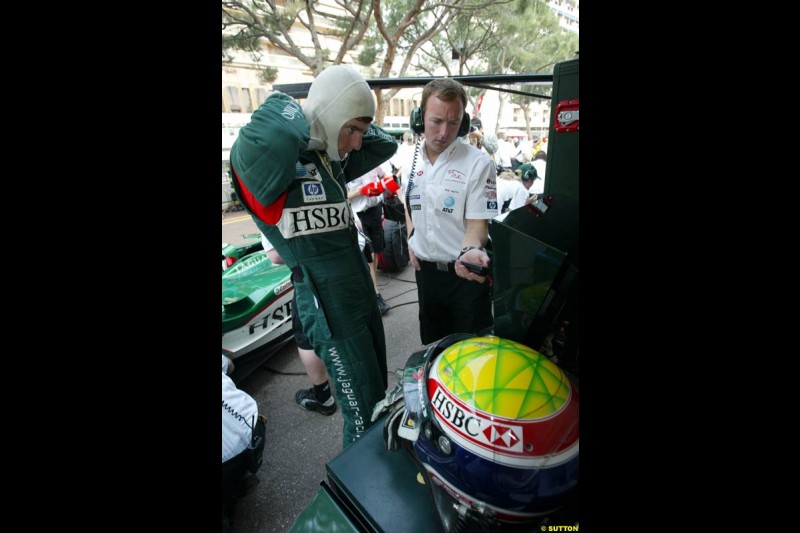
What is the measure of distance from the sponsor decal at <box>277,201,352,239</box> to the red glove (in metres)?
1.87

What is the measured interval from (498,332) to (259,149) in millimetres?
948

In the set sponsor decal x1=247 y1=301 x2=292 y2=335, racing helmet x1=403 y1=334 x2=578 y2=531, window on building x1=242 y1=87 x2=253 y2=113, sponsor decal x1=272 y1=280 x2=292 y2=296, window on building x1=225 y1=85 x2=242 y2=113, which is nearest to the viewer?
racing helmet x1=403 y1=334 x2=578 y2=531

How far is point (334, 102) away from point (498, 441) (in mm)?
1176

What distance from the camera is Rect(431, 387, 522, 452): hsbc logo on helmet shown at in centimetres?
77

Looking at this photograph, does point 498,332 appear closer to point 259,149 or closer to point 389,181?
point 259,149

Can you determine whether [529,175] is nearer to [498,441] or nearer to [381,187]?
[381,187]

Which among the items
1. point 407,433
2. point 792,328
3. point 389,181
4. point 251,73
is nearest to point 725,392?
point 792,328

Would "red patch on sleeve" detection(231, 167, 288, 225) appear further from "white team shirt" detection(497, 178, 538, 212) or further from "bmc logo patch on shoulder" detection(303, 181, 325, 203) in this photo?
"white team shirt" detection(497, 178, 538, 212)

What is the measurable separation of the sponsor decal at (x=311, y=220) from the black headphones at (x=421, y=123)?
0.76 meters

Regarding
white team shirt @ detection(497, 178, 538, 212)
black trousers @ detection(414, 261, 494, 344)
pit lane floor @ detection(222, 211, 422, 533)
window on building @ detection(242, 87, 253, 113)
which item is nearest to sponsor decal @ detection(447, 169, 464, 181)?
black trousers @ detection(414, 261, 494, 344)

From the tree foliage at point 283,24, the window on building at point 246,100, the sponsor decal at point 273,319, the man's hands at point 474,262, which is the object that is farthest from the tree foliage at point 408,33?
the man's hands at point 474,262
